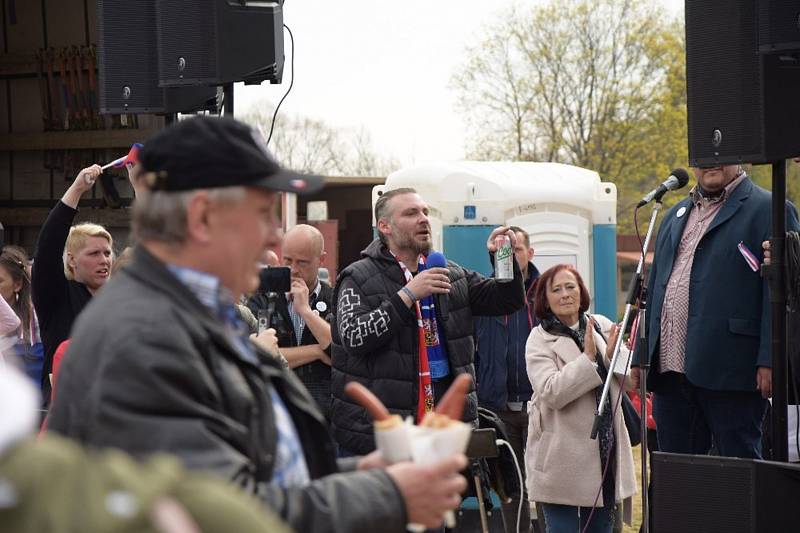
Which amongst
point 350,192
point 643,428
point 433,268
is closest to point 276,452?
point 433,268

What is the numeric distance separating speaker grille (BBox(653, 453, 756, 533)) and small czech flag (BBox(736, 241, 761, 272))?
87 centimetres

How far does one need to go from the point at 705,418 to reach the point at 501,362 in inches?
86.5

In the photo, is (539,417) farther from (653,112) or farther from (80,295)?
(653,112)

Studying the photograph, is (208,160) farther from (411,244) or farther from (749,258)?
(749,258)

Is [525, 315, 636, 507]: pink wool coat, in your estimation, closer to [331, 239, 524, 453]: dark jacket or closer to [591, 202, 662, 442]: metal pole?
[591, 202, 662, 442]: metal pole

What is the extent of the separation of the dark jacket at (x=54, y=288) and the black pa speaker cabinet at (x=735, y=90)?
2.66 meters

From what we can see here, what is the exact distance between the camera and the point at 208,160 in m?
2.09

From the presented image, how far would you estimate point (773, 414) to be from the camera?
5.02 meters

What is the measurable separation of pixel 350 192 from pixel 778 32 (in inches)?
480

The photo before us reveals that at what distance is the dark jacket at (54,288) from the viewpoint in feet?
16.8

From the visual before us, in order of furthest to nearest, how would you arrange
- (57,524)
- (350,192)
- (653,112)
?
(653,112), (350,192), (57,524)

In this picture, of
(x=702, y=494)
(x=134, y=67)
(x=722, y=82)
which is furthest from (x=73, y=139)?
(x=702, y=494)

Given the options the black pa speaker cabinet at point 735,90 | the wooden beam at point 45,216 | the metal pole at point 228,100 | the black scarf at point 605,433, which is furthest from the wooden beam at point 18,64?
the black pa speaker cabinet at point 735,90

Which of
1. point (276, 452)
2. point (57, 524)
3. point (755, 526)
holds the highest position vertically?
point (57, 524)
